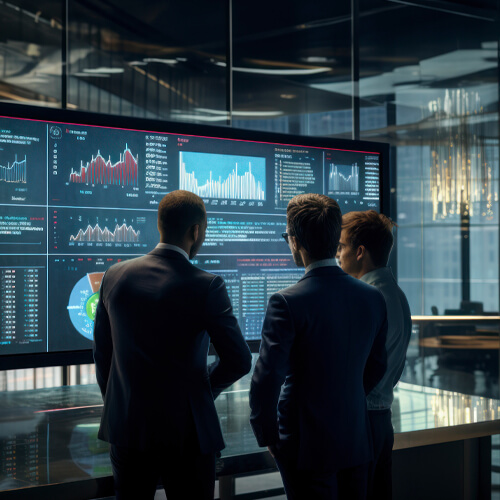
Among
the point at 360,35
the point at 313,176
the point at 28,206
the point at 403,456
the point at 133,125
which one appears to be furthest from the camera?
the point at 360,35

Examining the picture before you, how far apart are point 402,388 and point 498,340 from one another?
A: 2.57m

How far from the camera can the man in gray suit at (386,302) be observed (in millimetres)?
2076

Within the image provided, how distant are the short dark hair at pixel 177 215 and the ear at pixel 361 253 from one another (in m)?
0.64

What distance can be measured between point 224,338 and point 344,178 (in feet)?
5.99

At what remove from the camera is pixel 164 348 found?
176cm

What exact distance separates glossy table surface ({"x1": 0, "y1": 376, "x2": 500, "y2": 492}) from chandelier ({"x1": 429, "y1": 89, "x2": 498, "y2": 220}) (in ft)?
9.02

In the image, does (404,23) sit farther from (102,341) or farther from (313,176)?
(102,341)

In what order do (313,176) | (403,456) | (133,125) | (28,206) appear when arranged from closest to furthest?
(28,206), (133,125), (403,456), (313,176)

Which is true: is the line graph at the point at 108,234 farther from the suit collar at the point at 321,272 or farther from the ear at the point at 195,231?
the suit collar at the point at 321,272

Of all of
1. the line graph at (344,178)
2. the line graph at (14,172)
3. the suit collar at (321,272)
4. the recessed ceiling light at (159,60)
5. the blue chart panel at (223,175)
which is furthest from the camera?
the recessed ceiling light at (159,60)

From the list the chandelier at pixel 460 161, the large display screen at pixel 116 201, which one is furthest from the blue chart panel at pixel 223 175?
the chandelier at pixel 460 161

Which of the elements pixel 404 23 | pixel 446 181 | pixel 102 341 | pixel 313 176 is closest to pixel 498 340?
pixel 446 181

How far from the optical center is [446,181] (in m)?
5.85

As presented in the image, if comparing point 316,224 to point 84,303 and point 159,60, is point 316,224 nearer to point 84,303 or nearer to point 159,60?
point 84,303
